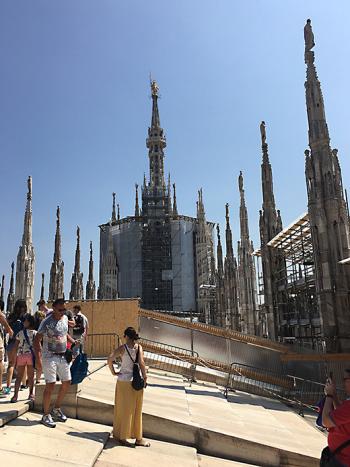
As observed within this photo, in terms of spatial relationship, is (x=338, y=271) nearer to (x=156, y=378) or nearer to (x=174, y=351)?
(x=174, y=351)

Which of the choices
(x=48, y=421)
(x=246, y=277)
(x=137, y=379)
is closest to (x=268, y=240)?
(x=246, y=277)

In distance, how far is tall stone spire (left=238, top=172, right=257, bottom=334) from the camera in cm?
2986

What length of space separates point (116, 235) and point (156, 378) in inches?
1648

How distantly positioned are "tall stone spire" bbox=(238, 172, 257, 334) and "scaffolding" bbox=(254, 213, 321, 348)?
831 cm

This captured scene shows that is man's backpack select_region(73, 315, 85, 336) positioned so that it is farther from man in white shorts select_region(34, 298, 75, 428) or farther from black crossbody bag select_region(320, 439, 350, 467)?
black crossbody bag select_region(320, 439, 350, 467)

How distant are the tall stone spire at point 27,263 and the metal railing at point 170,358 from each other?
11.1 m

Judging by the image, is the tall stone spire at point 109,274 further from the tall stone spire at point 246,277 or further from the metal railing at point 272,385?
the metal railing at point 272,385

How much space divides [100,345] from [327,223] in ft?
31.2

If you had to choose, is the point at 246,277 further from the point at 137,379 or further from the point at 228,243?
the point at 137,379

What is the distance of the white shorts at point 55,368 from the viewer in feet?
16.8

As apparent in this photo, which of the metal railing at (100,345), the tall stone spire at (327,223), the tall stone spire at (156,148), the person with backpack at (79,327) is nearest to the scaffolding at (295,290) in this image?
the tall stone spire at (327,223)

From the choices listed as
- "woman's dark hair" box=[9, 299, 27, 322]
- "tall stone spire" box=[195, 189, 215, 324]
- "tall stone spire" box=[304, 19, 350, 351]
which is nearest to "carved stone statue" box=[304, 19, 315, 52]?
"tall stone spire" box=[304, 19, 350, 351]

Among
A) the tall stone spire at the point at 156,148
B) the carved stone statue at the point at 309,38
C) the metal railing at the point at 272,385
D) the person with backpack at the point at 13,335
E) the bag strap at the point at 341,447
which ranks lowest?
the metal railing at the point at 272,385

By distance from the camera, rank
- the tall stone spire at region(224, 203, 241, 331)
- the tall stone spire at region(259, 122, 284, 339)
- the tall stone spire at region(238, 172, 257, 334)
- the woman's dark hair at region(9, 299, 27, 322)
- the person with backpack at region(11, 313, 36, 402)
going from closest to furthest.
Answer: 1. the person with backpack at region(11, 313, 36, 402)
2. the woman's dark hair at region(9, 299, 27, 322)
3. the tall stone spire at region(259, 122, 284, 339)
4. the tall stone spire at region(238, 172, 257, 334)
5. the tall stone spire at region(224, 203, 241, 331)
